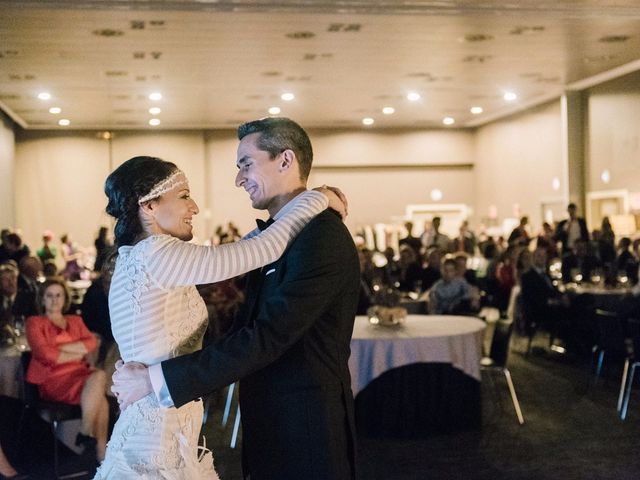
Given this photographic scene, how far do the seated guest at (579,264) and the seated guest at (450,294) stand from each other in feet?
10.7

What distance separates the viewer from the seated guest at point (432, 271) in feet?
33.0

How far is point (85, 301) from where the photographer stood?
6.64 metres

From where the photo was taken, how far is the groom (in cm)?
186

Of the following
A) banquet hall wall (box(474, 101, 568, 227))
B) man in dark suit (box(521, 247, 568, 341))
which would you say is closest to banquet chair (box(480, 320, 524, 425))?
man in dark suit (box(521, 247, 568, 341))

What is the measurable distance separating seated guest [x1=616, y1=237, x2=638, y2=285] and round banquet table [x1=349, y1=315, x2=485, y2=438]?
16.2 ft

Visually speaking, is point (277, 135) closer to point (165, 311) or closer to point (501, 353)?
point (165, 311)

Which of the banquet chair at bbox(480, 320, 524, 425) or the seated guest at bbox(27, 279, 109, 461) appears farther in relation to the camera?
the banquet chair at bbox(480, 320, 524, 425)

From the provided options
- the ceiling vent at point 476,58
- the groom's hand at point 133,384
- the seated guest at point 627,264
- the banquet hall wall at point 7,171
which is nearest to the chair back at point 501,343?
the seated guest at point 627,264

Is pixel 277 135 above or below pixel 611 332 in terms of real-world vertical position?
above

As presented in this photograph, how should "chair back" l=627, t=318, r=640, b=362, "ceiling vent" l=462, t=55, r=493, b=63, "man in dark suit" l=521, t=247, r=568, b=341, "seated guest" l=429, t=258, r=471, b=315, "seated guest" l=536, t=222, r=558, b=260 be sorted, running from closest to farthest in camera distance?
"chair back" l=627, t=318, r=640, b=362
"seated guest" l=429, t=258, r=471, b=315
"man in dark suit" l=521, t=247, r=568, b=341
"ceiling vent" l=462, t=55, r=493, b=63
"seated guest" l=536, t=222, r=558, b=260

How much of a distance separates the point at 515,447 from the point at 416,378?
0.82 m

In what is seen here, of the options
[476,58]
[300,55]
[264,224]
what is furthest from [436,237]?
[264,224]

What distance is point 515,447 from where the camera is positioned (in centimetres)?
565

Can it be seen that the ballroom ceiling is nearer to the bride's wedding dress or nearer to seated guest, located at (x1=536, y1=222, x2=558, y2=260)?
seated guest, located at (x1=536, y1=222, x2=558, y2=260)
